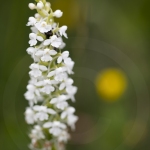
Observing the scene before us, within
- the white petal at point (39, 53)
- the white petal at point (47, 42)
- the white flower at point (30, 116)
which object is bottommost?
the white flower at point (30, 116)

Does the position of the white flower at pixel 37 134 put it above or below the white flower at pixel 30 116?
below

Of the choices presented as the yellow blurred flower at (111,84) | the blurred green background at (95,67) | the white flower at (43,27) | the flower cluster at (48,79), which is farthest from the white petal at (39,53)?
the yellow blurred flower at (111,84)

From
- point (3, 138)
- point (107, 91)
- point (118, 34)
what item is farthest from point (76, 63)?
point (3, 138)

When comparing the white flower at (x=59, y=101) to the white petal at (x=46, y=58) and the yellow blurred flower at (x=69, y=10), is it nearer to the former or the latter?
the white petal at (x=46, y=58)

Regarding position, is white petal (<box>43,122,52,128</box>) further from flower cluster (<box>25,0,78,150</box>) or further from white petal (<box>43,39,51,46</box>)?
white petal (<box>43,39,51,46</box>)

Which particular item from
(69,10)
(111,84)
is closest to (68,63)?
(111,84)

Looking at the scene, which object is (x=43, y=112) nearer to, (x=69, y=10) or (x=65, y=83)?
(x=65, y=83)

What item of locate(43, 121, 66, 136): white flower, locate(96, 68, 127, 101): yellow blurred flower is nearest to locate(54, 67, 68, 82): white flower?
locate(43, 121, 66, 136): white flower
